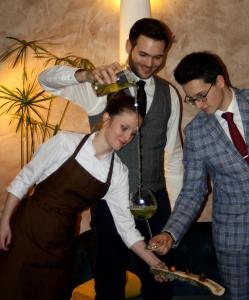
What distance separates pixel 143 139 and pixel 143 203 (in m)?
0.35

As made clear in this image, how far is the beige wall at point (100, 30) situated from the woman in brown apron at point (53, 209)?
50.6 inches

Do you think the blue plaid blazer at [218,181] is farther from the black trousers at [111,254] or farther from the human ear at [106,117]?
the human ear at [106,117]

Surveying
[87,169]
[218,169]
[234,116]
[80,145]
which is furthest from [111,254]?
[234,116]

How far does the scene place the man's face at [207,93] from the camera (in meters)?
1.80

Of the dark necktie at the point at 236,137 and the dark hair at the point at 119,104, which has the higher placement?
the dark hair at the point at 119,104

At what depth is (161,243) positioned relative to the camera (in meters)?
1.77

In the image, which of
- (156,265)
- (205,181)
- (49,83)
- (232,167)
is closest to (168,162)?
(205,181)

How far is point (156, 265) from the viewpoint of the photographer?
1814mm

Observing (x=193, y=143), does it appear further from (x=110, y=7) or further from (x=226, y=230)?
(x=110, y=7)

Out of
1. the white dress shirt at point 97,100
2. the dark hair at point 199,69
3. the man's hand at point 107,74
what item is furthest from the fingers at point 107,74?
the dark hair at point 199,69

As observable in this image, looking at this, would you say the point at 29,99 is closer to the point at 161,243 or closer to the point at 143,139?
the point at 143,139

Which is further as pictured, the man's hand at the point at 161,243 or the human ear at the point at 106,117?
the human ear at the point at 106,117

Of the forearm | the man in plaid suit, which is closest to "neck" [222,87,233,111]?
the man in plaid suit

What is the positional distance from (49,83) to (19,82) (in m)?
1.25
